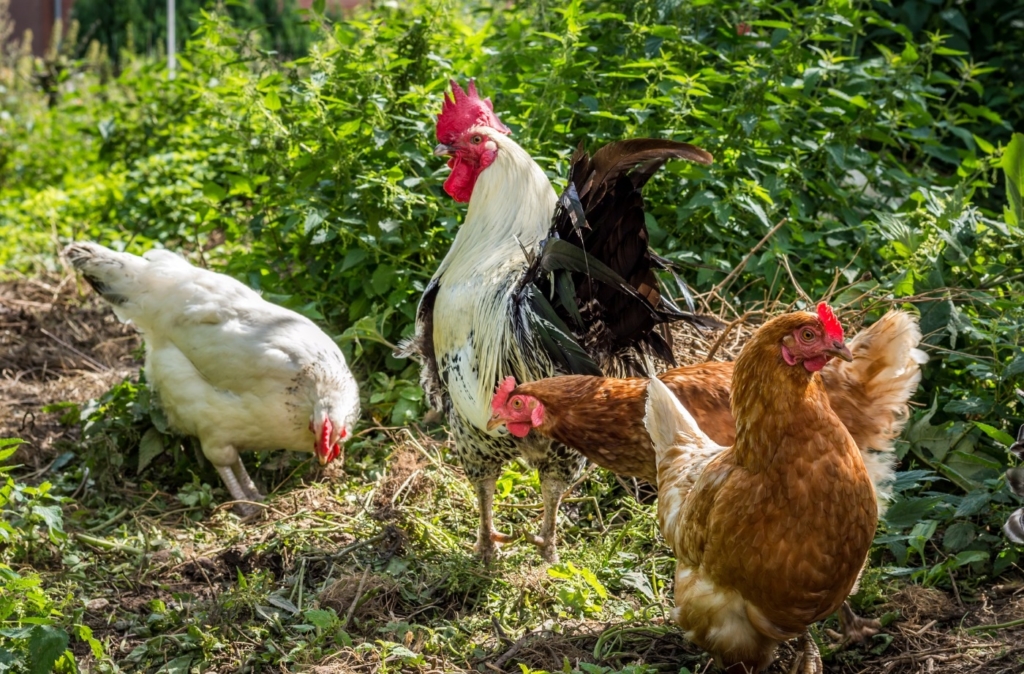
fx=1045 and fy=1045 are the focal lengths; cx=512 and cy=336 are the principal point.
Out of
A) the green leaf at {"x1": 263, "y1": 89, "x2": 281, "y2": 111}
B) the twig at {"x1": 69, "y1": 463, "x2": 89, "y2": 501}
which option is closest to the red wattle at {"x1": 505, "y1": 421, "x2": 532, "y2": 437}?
the twig at {"x1": 69, "y1": 463, "x2": 89, "y2": 501}

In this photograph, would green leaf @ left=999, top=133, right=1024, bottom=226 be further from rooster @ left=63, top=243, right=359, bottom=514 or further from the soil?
the soil

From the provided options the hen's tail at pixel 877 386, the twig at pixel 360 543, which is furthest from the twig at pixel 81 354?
the hen's tail at pixel 877 386

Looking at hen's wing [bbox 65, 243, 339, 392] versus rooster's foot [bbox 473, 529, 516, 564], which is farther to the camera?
hen's wing [bbox 65, 243, 339, 392]

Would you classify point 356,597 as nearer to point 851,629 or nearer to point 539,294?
point 539,294

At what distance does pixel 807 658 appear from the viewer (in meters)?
3.24

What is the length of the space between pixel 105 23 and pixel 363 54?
10864 mm

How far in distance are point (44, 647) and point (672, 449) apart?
6.45ft

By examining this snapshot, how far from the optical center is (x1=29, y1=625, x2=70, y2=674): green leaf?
2.93 m

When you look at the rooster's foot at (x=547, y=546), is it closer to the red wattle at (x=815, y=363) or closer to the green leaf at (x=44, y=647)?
the red wattle at (x=815, y=363)

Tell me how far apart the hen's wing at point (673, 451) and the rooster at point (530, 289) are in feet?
1.75

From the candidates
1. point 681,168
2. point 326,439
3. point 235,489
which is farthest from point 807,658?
point 235,489

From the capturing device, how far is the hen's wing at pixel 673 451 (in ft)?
10.9

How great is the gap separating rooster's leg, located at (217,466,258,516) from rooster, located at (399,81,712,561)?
3.72ft

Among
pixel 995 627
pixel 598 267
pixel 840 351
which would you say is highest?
pixel 840 351
